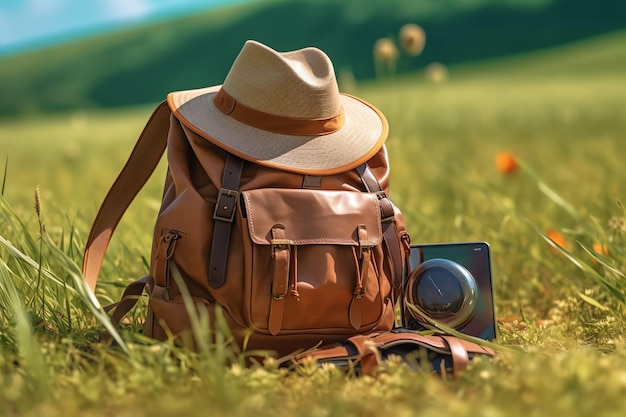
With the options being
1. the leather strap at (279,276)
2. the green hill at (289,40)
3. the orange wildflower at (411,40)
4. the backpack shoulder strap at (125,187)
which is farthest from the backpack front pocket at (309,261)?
the green hill at (289,40)

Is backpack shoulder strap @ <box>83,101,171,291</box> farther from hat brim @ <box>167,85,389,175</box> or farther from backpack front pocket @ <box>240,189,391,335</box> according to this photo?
backpack front pocket @ <box>240,189,391,335</box>

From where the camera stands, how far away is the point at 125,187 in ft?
9.06

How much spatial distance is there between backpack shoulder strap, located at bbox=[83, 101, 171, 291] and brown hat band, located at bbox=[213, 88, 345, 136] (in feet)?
0.78

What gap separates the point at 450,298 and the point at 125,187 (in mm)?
1086

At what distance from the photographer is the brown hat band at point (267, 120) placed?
2.56 metres

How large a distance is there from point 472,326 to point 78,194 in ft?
11.4

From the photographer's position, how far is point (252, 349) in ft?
7.95

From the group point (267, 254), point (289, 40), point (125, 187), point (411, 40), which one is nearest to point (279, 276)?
point (267, 254)

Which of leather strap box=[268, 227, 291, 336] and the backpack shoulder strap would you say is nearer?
leather strap box=[268, 227, 291, 336]

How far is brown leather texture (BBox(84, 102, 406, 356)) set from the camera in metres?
2.38

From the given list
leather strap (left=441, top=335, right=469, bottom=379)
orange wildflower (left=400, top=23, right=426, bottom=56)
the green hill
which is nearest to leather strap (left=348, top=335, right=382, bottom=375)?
leather strap (left=441, top=335, right=469, bottom=379)

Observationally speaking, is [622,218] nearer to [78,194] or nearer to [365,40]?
[78,194]

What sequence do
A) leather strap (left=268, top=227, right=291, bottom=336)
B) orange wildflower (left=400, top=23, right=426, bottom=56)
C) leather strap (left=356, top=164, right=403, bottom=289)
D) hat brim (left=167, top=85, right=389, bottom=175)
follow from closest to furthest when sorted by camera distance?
1. leather strap (left=268, top=227, right=291, bottom=336)
2. hat brim (left=167, top=85, right=389, bottom=175)
3. leather strap (left=356, top=164, right=403, bottom=289)
4. orange wildflower (left=400, top=23, right=426, bottom=56)

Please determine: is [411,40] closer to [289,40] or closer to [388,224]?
[388,224]
